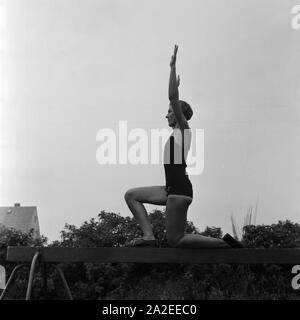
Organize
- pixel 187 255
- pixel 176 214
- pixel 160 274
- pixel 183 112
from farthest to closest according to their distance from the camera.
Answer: pixel 160 274 < pixel 183 112 < pixel 187 255 < pixel 176 214

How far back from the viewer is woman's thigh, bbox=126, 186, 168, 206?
548 cm

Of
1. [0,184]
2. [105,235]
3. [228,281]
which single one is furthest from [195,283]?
[0,184]

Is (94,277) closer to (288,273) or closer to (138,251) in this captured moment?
(288,273)

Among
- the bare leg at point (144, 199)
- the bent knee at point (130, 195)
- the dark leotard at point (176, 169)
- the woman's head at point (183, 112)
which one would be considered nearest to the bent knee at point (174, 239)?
the bare leg at point (144, 199)

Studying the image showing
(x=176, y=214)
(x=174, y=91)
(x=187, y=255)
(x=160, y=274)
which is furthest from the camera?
(x=160, y=274)

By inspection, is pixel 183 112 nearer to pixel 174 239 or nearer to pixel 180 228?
pixel 180 228

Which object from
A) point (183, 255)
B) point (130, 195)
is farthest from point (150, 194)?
point (183, 255)

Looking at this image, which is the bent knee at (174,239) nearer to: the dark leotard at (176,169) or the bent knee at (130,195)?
the dark leotard at (176,169)

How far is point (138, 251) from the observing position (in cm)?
532

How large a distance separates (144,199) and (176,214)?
1.50 ft

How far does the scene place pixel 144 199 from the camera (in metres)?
5.55

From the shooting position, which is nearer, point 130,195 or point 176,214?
point 176,214

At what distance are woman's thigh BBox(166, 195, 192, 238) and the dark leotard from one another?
7cm
